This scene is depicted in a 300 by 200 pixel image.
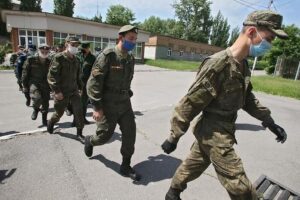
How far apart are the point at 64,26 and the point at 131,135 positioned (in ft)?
84.5

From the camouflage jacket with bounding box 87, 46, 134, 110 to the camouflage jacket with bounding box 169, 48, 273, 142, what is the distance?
4.34 ft

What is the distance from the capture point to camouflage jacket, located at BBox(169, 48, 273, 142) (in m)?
2.32

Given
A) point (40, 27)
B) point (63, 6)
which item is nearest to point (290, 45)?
point (40, 27)

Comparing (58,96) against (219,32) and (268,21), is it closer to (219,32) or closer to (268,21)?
(268,21)

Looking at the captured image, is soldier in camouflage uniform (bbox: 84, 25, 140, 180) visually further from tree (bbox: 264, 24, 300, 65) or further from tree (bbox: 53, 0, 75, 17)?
tree (bbox: 53, 0, 75, 17)

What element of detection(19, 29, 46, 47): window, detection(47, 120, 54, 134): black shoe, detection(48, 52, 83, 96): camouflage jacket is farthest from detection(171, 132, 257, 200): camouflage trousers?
detection(19, 29, 46, 47): window

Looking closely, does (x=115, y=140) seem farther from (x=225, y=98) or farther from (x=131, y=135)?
(x=225, y=98)

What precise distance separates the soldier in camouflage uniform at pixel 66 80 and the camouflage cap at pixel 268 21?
134 inches

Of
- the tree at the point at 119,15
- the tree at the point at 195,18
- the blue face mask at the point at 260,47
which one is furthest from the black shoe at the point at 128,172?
the tree at the point at 195,18

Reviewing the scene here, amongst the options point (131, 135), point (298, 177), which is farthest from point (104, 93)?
point (298, 177)

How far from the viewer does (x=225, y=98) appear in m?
2.39

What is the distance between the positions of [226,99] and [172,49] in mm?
44008

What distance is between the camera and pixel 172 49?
149 ft

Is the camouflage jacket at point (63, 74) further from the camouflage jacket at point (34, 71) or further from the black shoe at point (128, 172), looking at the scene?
the black shoe at point (128, 172)
